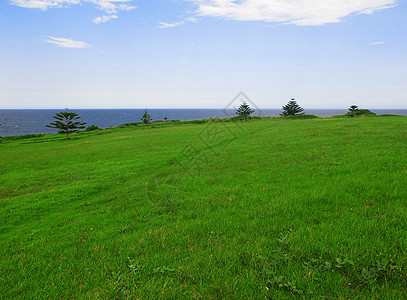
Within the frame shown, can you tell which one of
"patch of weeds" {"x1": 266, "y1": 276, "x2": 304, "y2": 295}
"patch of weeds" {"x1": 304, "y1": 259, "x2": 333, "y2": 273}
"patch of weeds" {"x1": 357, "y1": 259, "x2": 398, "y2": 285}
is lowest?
"patch of weeds" {"x1": 266, "y1": 276, "x2": 304, "y2": 295}

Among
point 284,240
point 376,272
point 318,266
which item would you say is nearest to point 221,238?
point 284,240

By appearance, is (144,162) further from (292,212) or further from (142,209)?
(292,212)

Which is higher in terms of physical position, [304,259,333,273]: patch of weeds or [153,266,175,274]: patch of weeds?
[304,259,333,273]: patch of weeds

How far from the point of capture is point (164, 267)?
330 cm

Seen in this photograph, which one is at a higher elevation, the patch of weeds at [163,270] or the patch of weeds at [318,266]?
the patch of weeds at [318,266]

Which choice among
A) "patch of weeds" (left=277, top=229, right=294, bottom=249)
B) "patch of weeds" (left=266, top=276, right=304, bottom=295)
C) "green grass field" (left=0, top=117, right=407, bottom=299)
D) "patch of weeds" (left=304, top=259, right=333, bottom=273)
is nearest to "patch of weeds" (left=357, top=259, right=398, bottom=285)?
"green grass field" (left=0, top=117, right=407, bottom=299)

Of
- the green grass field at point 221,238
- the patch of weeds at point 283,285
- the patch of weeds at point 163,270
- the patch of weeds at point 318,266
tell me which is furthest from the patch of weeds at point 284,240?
the patch of weeds at point 163,270

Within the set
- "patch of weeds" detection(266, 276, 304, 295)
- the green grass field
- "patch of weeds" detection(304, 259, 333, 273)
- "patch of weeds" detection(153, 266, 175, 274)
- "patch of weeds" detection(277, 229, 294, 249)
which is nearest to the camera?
"patch of weeds" detection(266, 276, 304, 295)

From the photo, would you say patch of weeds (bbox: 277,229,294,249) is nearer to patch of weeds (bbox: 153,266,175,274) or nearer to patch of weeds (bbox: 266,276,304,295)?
patch of weeds (bbox: 266,276,304,295)

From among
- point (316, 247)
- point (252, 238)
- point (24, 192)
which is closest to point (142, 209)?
point (252, 238)

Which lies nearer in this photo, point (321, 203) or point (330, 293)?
point (330, 293)

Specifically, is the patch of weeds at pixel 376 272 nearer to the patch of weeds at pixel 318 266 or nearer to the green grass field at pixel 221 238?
the green grass field at pixel 221 238

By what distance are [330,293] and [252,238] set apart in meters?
1.51

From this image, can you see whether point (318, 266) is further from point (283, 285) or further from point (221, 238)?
point (221, 238)
